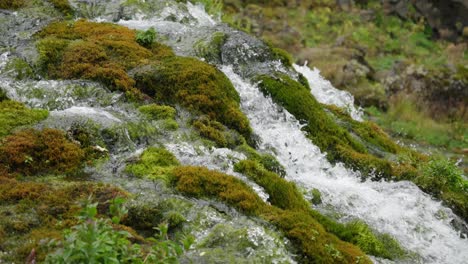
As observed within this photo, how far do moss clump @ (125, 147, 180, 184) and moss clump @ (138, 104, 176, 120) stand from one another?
1222mm

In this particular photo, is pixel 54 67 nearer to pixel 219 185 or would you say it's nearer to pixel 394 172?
pixel 219 185

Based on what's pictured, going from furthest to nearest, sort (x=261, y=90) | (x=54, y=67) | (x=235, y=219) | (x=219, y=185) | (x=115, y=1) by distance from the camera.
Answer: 1. (x=115, y=1)
2. (x=261, y=90)
3. (x=54, y=67)
4. (x=219, y=185)
5. (x=235, y=219)

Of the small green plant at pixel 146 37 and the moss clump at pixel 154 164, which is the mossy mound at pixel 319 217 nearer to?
the moss clump at pixel 154 164

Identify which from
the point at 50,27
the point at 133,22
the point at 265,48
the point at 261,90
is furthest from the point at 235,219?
the point at 133,22

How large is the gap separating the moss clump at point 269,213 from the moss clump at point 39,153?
1.58m

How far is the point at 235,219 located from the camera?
Result: 22.0ft

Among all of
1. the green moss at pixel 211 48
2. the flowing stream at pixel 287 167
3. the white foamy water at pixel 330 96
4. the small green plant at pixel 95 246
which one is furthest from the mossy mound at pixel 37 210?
the white foamy water at pixel 330 96

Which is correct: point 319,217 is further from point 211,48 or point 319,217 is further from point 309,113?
point 211,48

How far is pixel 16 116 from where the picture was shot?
802cm

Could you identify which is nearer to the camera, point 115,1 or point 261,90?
point 261,90

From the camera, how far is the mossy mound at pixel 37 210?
17.3 feet

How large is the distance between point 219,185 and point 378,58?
1968 cm

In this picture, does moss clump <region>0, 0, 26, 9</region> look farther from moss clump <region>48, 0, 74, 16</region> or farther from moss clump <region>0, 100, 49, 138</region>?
moss clump <region>0, 100, 49, 138</region>

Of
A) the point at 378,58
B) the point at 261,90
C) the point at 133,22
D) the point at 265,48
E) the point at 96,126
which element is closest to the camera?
the point at 96,126
